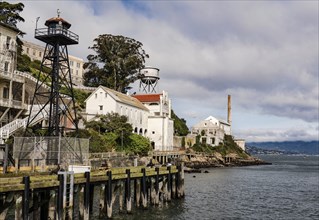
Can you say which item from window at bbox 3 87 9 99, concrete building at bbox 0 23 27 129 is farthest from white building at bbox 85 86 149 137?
window at bbox 3 87 9 99

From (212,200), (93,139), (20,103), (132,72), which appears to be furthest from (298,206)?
(132,72)

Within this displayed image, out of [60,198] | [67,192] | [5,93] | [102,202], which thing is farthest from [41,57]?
[60,198]

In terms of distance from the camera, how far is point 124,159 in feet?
180

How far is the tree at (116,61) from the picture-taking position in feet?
292

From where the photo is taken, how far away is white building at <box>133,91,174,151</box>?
80.8m

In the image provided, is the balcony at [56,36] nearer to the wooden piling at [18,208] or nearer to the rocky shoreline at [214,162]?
the wooden piling at [18,208]

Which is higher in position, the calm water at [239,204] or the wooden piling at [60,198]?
the wooden piling at [60,198]

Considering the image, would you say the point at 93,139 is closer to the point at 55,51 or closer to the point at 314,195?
the point at 55,51

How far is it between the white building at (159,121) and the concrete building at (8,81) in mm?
35691

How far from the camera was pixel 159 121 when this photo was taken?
80.7m

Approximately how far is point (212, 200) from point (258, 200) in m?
5.52

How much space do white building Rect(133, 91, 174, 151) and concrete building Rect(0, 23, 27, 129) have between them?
117ft

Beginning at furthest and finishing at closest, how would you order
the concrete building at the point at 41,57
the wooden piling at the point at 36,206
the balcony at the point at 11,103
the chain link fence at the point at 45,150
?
the concrete building at the point at 41,57 → the balcony at the point at 11,103 → the chain link fence at the point at 45,150 → the wooden piling at the point at 36,206

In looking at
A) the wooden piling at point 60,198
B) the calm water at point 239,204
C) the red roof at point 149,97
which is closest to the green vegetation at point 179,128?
the red roof at point 149,97
